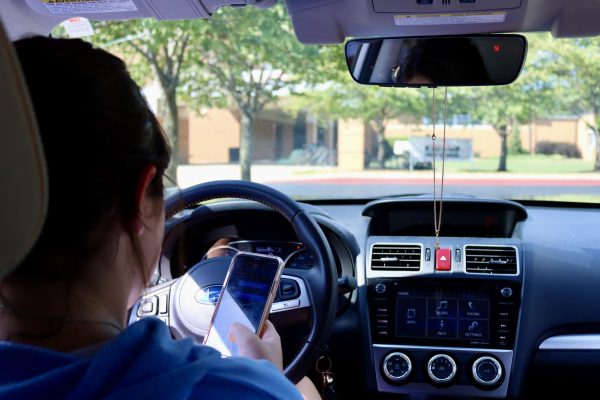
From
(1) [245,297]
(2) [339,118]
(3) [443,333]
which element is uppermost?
(2) [339,118]

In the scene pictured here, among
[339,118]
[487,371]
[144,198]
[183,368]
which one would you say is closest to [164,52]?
[339,118]

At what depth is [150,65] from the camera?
32.3 feet

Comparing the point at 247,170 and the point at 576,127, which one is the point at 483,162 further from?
the point at 247,170

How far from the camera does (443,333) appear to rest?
371cm

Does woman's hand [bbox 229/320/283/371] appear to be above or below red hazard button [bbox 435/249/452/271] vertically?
above

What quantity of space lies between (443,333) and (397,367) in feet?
0.91

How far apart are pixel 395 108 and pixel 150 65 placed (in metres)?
3.93

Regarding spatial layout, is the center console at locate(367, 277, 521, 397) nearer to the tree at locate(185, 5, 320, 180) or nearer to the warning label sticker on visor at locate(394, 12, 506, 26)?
the warning label sticker on visor at locate(394, 12, 506, 26)

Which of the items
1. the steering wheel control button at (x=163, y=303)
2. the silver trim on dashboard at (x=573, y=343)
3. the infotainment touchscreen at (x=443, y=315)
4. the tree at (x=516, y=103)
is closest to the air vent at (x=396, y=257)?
the infotainment touchscreen at (x=443, y=315)

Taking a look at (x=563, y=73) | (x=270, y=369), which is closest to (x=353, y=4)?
(x=270, y=369)

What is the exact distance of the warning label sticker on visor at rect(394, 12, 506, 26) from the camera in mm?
2746

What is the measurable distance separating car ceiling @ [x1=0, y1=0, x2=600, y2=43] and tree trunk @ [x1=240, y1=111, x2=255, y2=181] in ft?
13.3

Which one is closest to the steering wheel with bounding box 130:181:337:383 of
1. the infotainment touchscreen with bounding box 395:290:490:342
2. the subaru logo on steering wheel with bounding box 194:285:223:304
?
the subaru logo on steering wheel with bounding box 194:285:223:304

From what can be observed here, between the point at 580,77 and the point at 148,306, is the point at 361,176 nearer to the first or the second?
the point at 580,77
